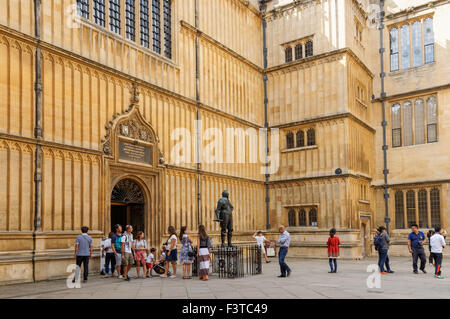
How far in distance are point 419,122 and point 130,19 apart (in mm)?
16329

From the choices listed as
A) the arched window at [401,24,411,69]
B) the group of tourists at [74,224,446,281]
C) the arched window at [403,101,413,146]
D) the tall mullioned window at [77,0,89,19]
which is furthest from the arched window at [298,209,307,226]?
the tall mullioned window at [77,0,89,19]

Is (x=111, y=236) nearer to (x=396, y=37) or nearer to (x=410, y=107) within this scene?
(x=410, y=107)

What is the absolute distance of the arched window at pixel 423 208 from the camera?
25394 millimetres

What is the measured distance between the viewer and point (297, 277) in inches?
587

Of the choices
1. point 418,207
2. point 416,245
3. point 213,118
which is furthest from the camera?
point 418,207

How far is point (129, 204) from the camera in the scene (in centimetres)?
1936

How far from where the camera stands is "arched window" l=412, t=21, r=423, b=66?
26688 mm

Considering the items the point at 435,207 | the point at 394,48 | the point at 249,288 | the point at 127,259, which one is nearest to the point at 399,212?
the point at 435,207

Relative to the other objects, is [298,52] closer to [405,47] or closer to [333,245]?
[405,47]

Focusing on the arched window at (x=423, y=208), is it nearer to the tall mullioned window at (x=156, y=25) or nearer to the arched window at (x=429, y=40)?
the arched window at (x=429, y=40)

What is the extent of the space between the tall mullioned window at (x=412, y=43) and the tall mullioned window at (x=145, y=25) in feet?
48.9

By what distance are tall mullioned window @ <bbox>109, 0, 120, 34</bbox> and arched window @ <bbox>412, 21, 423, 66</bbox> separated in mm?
16658
